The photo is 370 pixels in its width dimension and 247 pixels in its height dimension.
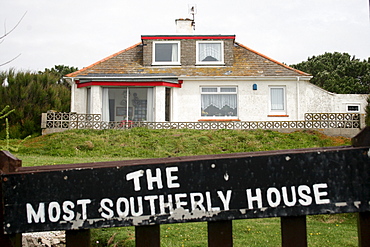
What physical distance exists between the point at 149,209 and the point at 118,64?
→ 73.5ft

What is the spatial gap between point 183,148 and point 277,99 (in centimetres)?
943

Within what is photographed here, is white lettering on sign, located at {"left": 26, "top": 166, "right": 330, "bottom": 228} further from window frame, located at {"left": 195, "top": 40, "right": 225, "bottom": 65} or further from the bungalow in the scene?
window frame, located at {"left": 195, "top": 40, "right": 225, "bottom": 65}

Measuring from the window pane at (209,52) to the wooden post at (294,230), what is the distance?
22173 mm

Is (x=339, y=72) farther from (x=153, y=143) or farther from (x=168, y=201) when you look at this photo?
(x=168, y=201)

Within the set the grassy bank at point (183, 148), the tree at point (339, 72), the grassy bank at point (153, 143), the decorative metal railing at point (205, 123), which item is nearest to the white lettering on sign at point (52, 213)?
the grassy bank at point (183, 148)

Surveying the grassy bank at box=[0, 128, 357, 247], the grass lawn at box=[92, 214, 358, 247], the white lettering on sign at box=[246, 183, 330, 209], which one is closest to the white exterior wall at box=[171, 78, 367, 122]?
the grassy bank at box=[0, 128, 357, 247]

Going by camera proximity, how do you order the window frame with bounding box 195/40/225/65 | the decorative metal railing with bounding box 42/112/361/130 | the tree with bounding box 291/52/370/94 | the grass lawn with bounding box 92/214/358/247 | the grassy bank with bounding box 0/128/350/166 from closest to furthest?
1. the grass lawn with bounding box 92/214/358/247
2. the grassy bank with bounding box 0/128/350/166
3. the decorative metal railing with bounding box 42/112/361/130
4. the window frame with bounding box 195/40/225/65
5. the tree with bounding box 291/52/370/94

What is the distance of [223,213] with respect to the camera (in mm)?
2008

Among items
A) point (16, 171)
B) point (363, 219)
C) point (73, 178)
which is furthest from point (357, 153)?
point (16, 171)

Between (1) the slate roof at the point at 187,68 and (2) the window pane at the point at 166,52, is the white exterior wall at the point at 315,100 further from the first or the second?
(2) the window pane at the point at 166,52

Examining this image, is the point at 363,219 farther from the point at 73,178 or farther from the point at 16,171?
the point at 16,171

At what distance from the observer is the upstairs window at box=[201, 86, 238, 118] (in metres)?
22.7

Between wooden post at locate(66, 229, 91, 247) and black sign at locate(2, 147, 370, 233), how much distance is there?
0.08 meters

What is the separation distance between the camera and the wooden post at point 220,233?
206 centimetres
